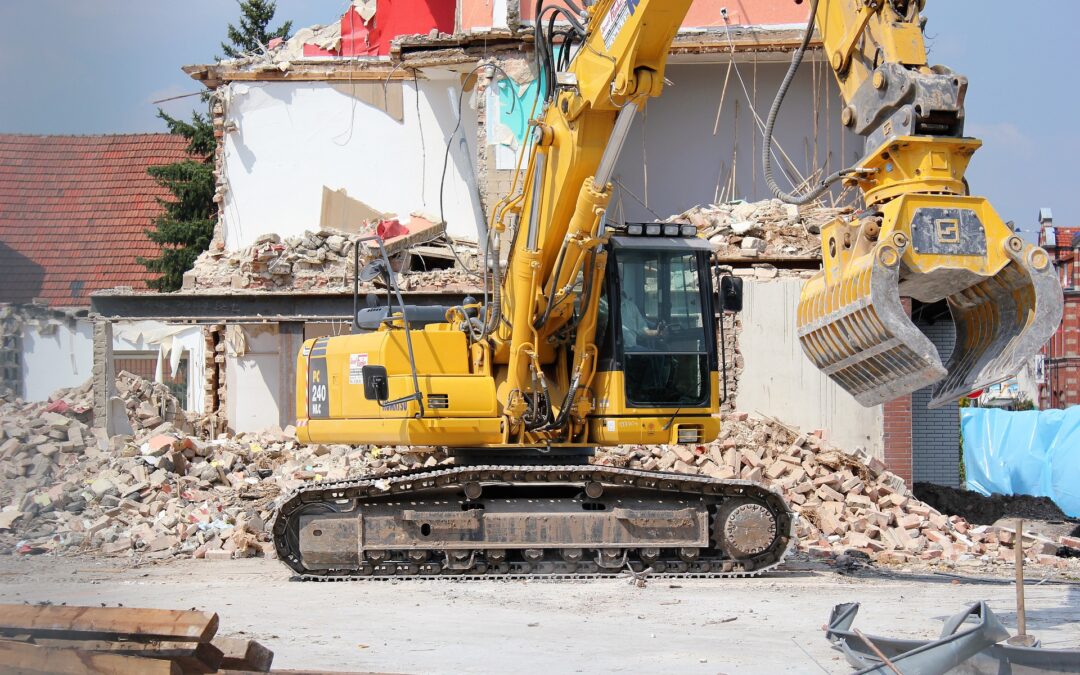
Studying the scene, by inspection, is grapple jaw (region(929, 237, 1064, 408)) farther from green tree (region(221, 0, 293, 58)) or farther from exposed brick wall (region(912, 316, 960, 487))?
green tree (region(221, 0, 293, 58))

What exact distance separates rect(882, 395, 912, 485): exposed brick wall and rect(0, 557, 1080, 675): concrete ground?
4340 millimetres

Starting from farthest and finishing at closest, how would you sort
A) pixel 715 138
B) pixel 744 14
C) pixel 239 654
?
pixel 715 138 → pixel 744 14 → pixel 239 654

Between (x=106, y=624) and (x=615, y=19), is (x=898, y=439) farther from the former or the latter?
(x=106, y=624)

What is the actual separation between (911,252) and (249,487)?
9.15 m

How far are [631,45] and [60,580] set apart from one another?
631 cm

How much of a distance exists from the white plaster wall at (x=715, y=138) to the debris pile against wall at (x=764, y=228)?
2.25 m

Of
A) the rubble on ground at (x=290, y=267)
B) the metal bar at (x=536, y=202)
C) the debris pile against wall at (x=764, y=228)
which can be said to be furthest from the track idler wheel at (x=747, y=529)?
the rubble on ground at (x=290, y=267)

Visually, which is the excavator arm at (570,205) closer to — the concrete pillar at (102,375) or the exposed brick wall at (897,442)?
the exposed brick wall at (897,442)

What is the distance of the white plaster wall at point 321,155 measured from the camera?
2136cm

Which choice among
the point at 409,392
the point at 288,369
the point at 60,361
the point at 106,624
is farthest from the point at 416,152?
the point at 106,624

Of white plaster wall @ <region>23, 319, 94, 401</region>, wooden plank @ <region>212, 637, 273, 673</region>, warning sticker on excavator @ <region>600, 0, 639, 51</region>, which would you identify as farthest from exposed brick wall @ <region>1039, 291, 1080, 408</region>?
wooden plank @ <region>212, 637, 273, 673</region>

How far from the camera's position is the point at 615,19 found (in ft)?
24.9

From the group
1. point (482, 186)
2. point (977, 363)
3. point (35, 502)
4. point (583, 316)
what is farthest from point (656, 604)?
point (482, 186)

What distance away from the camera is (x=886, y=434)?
13789 millimetres
